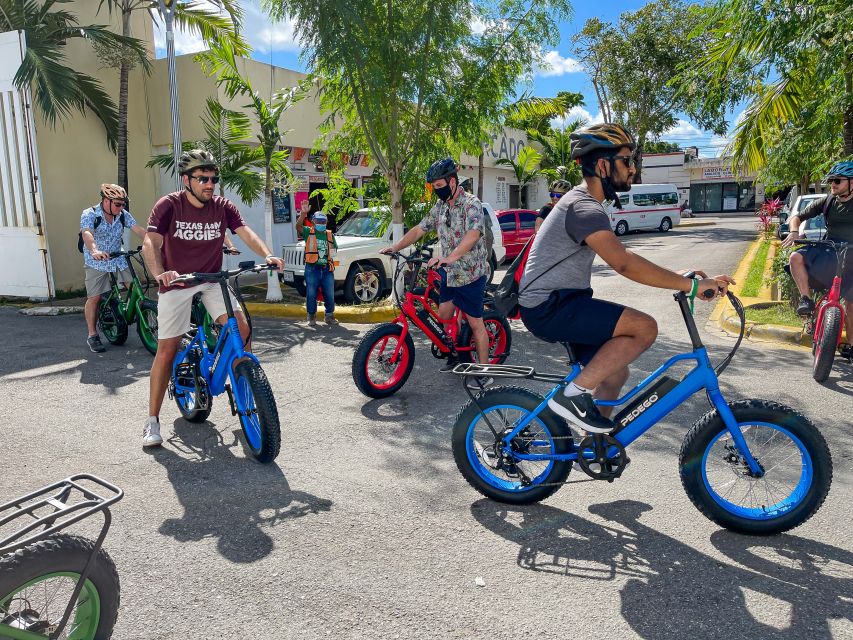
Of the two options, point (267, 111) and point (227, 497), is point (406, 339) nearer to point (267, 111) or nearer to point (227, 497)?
point (227, 497)

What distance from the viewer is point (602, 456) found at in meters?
3.68

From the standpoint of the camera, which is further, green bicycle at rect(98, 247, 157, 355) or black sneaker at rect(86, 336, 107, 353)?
black sneaker at rect(86, 336, 107, 353)

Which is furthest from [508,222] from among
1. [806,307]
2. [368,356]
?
[368,356]

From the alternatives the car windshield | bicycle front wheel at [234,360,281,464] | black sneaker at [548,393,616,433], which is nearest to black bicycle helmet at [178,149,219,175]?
bicycle front wheel at [234,360,281,464]

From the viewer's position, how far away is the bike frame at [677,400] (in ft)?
11.2

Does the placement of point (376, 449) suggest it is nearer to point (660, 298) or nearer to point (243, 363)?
point (243, 363)

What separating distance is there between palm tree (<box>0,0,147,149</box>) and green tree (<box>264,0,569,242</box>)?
4.31 meters

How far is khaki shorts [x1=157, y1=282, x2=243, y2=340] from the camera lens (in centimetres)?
492

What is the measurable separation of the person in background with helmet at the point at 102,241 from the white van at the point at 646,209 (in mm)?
27828

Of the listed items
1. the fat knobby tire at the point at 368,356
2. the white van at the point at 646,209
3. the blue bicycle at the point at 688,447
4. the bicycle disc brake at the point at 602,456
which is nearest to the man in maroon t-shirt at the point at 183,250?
the fat knobby tire at the point at 368,356

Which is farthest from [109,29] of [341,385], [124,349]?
[341,385]

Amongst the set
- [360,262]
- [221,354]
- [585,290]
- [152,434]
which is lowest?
[152,434]

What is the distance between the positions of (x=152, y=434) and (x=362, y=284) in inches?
284

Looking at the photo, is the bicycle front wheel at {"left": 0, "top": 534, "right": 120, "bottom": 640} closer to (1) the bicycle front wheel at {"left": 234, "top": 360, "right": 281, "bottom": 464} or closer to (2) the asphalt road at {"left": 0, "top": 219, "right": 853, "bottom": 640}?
(2) the asphalt road at {"left": 0, "top": 219, "right": 853, "bottom": 640}
